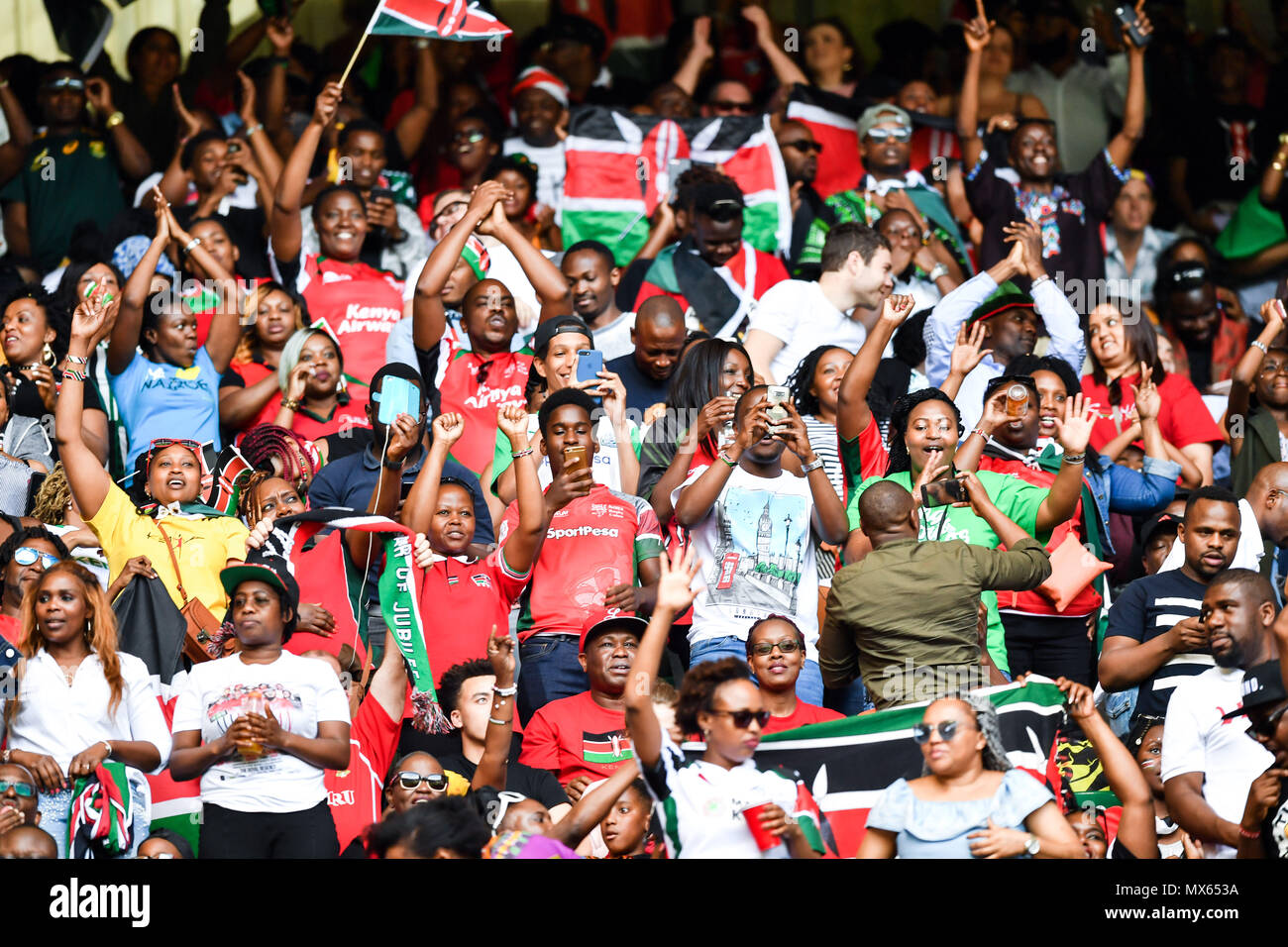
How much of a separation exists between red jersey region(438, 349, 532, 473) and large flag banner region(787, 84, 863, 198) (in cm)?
326

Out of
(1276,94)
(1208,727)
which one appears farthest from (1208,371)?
(1208,727)

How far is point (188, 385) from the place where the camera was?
33.1ft

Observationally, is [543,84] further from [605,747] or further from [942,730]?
[942,730]

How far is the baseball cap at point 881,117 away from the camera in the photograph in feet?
38.8

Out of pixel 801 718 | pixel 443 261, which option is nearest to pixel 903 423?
pixel 801 718

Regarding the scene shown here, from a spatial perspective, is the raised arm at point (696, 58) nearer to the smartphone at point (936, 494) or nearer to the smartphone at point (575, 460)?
the smartphone at point (575, 460)

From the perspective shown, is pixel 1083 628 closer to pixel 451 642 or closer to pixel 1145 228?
pixel 451 642

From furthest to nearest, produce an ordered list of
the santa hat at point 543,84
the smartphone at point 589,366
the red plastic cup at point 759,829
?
1. the santa hat at point 543,84
2. the smartphone at point 589,366
3. the red plastic cup at point 759,829

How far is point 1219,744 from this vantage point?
7.53 m

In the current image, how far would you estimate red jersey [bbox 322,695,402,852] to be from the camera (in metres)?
7.88

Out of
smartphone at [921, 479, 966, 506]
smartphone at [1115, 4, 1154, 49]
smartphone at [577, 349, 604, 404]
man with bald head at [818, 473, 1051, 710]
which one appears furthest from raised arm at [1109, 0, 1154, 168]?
man with bald head at [818, 473, 1051, 710]

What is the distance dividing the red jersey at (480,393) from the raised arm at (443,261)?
28cm

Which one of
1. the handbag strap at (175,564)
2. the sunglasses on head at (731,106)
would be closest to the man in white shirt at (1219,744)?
the handbag strap at (175,564)

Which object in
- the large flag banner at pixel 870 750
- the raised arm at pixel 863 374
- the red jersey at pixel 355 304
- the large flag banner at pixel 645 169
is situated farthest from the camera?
the large flag banner at pixel 645 169
